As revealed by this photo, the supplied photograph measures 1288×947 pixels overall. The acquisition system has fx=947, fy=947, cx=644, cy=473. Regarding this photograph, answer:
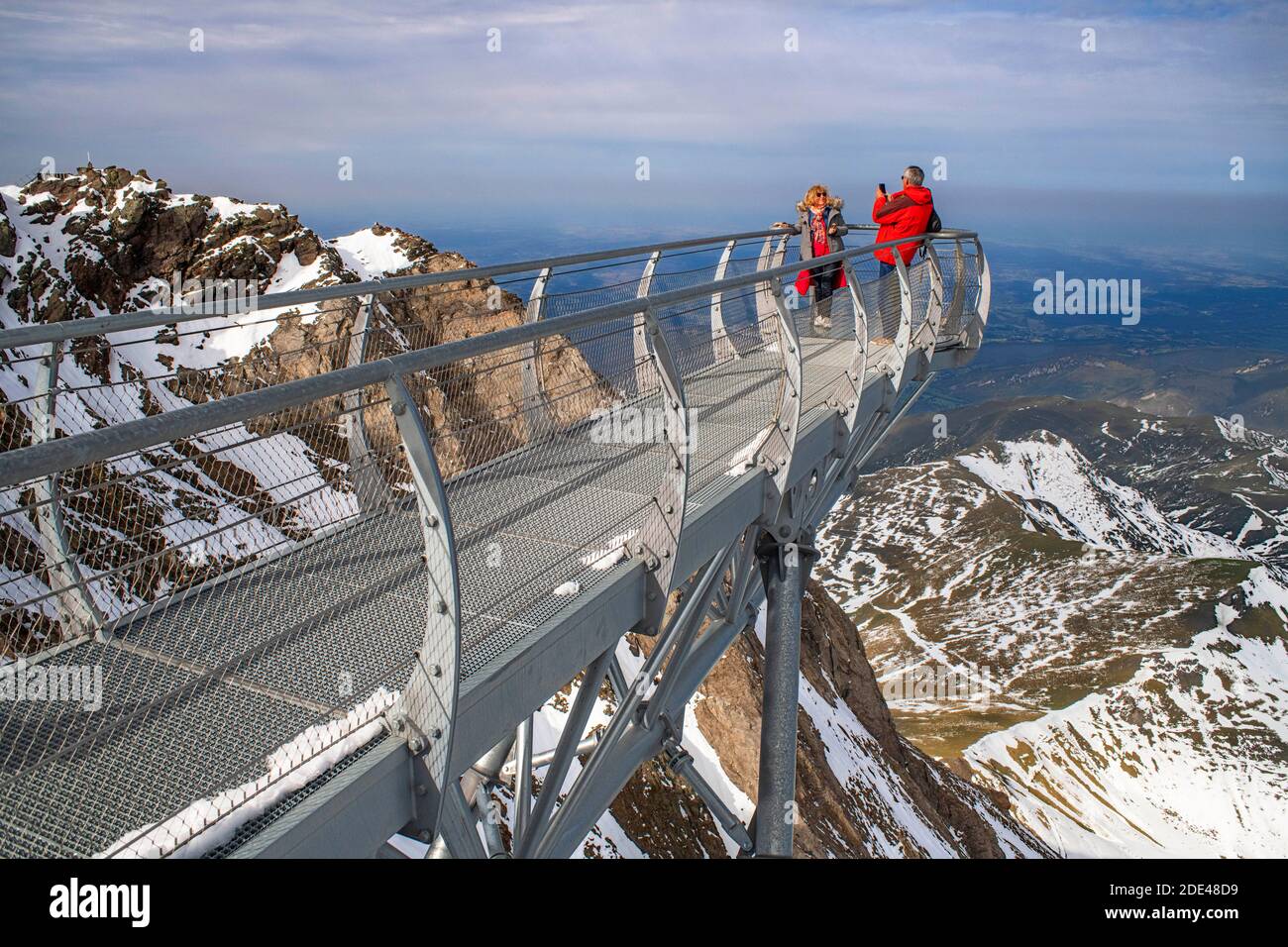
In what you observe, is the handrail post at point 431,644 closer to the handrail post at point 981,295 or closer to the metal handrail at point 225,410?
the metal handrail at point 225,410

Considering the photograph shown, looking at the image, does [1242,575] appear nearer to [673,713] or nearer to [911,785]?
[911,785]

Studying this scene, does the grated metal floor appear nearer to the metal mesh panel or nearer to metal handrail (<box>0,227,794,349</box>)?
the metal mesh panel

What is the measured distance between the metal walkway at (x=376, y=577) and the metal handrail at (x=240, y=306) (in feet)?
0.11

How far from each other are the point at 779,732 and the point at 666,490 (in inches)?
208

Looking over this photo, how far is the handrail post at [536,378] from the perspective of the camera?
469cm

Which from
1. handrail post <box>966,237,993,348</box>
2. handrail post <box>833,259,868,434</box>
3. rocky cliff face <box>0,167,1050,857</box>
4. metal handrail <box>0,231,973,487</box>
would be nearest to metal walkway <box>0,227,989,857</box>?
metal handrail <box>0,231,973,487</box>

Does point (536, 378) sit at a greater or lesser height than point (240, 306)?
lesser

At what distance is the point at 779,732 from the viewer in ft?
31.6

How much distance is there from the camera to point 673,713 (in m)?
7.27

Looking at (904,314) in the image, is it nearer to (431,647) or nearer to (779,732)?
(779,732)

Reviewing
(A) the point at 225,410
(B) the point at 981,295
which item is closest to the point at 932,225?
(B) the point at 981,295

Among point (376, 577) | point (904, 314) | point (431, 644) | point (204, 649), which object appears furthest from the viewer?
point (904, 314)
